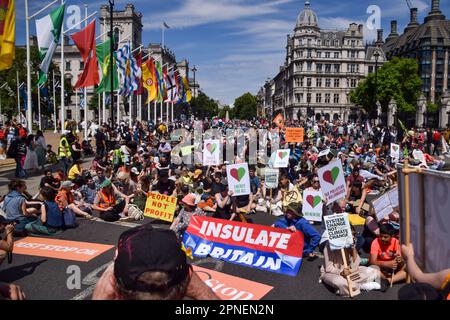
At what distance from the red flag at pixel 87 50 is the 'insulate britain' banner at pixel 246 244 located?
15.1m

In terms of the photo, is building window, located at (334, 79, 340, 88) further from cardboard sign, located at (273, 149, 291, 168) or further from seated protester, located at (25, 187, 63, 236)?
seated protester, located at (25, 187, 63, 236)

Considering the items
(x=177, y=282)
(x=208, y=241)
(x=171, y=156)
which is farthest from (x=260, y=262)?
(x=171, y=156)

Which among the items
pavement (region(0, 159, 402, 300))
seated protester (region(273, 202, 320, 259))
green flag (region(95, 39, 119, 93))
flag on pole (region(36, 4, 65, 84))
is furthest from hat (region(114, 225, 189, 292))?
green flag (region(95, 39, 119, 93))

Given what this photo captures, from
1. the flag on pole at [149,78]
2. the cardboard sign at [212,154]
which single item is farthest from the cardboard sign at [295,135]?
the flag on pole at [149,78]

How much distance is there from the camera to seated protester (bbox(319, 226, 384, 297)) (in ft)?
20.7

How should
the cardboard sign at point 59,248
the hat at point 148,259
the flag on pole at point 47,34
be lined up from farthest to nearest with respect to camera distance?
the flag on pole at point 47,34
the cardboard sign at point 59,248
the hat at point 148,259

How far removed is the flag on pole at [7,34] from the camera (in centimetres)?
1366

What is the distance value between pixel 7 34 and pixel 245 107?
14760 centimetres

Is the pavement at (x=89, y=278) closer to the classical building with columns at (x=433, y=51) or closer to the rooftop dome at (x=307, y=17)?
the classical building with columns at (x=433, y=51)

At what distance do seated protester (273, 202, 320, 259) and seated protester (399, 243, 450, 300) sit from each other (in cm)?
338

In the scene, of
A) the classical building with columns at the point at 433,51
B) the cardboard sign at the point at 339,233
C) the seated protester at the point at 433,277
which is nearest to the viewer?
the seated protester at the point at 433,277

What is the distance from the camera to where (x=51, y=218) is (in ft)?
30.9

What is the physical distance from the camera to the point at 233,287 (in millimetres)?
6477

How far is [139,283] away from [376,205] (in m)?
5.93
